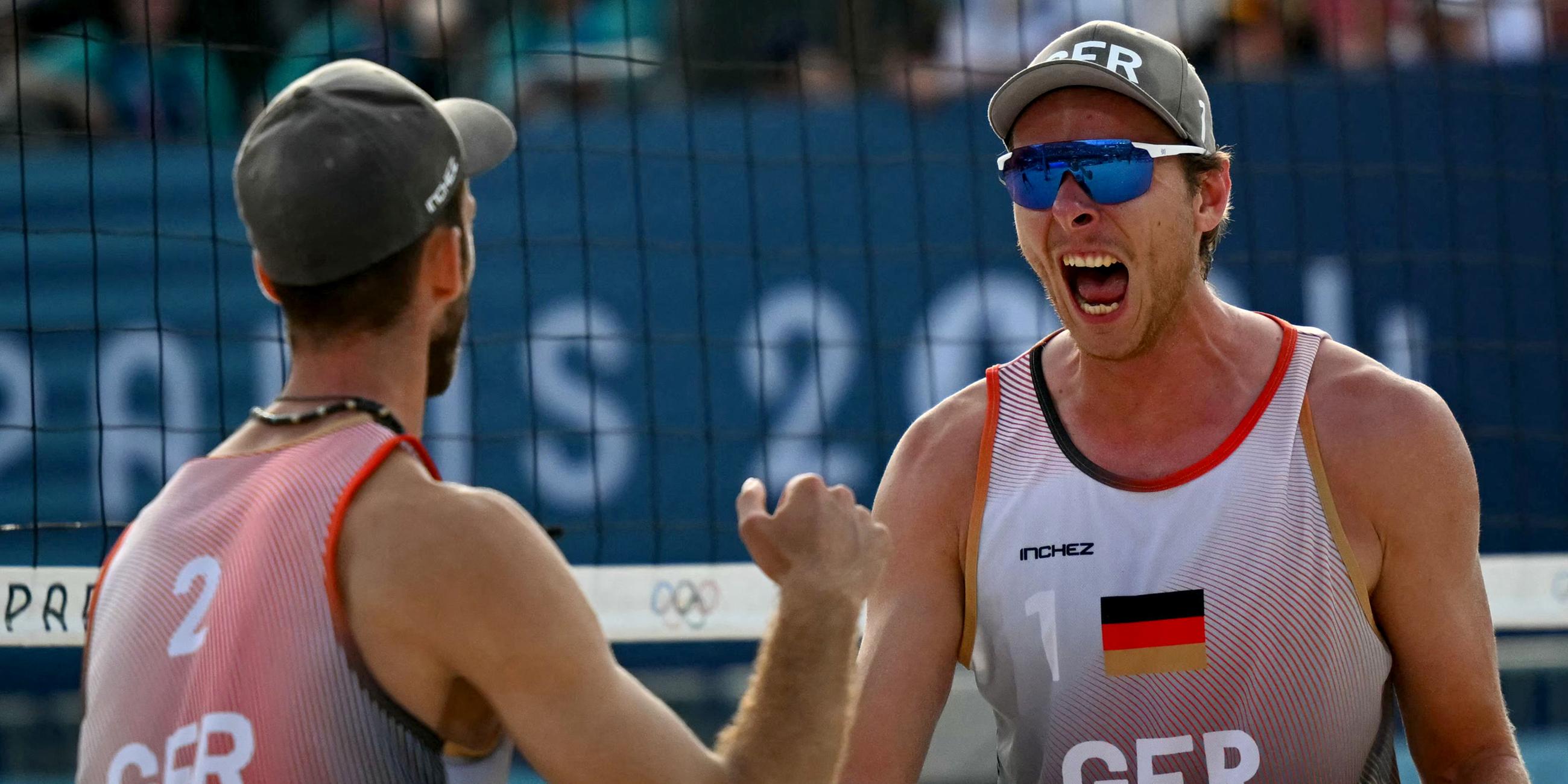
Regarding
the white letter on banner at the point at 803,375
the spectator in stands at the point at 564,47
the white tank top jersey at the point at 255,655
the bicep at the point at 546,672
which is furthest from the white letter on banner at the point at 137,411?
the bicep at the point at 546,672

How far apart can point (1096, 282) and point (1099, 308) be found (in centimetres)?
7

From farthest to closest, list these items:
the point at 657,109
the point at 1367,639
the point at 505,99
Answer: the point at 505,99 → the point at 657,109 → the point at 1367,639

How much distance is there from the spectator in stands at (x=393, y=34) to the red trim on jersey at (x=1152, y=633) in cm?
639

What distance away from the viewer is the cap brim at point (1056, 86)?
3.26 metres

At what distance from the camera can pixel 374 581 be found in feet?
7.24

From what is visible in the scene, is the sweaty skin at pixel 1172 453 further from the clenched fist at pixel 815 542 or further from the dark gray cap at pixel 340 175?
the dark gray cap at pixel 340 175

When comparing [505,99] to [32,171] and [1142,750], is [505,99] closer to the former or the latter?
[32,171]

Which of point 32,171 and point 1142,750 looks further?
point 32,171

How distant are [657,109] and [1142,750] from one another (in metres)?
5.64

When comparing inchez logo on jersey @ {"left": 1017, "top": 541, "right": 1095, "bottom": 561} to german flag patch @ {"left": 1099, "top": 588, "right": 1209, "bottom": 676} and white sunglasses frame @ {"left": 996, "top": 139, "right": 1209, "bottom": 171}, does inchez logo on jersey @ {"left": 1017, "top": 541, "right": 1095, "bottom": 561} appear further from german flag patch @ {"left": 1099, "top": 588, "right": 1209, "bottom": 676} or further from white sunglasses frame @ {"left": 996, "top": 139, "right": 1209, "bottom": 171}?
white sunglasses frame @ {"left": 996, "top": 139, "right": 1209, "bottom": 171}

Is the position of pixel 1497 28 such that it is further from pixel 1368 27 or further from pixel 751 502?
pixel 751 502

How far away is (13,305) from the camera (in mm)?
7621

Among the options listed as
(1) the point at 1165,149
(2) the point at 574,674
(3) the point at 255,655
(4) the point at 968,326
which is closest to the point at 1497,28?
(4) the point at 968,326

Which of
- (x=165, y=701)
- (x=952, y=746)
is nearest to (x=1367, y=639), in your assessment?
(x=165, y=701)
